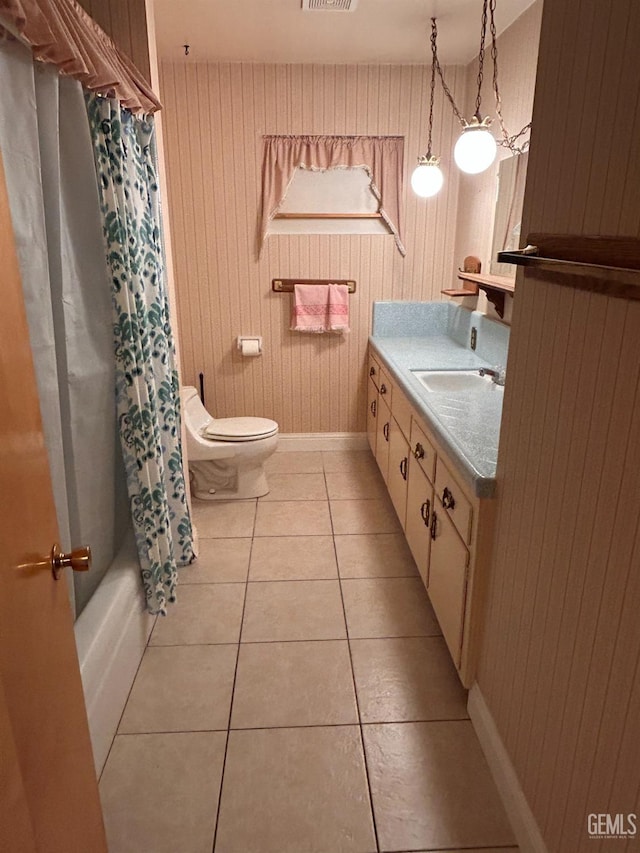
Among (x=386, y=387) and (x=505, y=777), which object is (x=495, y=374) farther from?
(x=505, y=777)

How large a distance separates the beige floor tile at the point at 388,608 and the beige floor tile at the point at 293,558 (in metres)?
0.17

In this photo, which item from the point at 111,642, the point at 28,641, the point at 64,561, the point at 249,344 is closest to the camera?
the point at 28,641

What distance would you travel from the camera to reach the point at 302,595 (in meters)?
2.45

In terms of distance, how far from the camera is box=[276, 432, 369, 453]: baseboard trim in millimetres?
4031

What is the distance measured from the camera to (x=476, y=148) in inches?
94.8

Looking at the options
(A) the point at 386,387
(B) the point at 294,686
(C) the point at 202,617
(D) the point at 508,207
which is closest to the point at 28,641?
(B) the point at 294,686

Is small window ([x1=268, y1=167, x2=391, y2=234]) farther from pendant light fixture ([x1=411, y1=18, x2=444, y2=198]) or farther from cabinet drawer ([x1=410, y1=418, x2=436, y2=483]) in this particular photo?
cabinet drawer ([x1=410, y1=418, x2=436, y2=483])

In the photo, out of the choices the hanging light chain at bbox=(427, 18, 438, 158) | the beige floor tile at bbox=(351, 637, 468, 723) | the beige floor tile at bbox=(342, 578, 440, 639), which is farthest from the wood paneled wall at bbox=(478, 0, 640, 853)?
the hanging light chain at bbox=(427, 18, 438, 158)

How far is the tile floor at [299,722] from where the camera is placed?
4.91 feet

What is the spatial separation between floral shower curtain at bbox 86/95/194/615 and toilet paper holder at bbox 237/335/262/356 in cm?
141

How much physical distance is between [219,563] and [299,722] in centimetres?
102

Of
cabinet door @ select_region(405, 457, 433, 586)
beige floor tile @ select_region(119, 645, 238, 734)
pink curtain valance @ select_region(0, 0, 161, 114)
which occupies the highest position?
pink curtain valance @ select_region(0, 0, 161, 114)

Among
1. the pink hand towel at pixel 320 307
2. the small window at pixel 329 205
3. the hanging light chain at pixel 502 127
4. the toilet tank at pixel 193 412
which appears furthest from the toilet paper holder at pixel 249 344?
the hanging light chain at pixel 502 127

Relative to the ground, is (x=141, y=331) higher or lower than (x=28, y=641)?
higher
